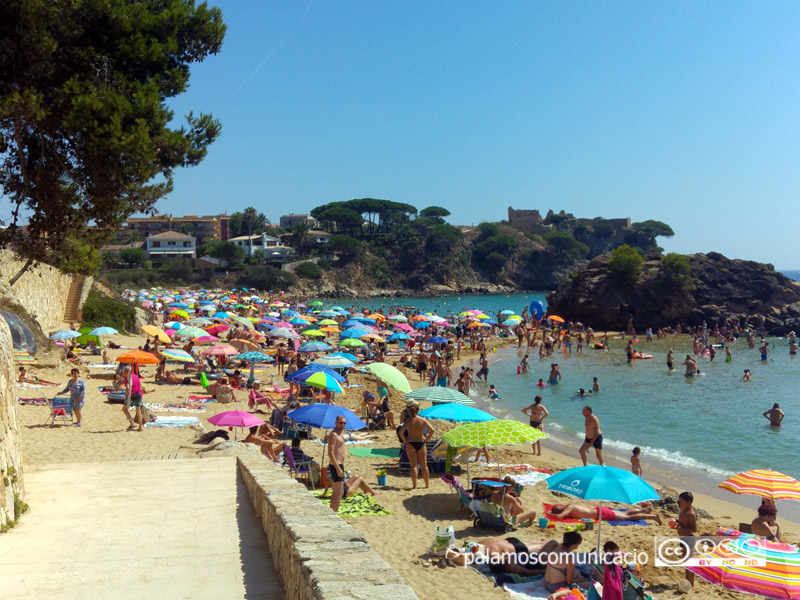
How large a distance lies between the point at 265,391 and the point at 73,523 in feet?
40.5

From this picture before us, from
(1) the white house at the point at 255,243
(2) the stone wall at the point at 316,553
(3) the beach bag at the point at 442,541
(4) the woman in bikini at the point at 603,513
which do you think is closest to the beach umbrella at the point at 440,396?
(4) the woman in bikini at the point at 603,513

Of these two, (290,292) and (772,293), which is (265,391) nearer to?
(772,293)

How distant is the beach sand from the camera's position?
268 inches

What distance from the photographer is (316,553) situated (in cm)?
380

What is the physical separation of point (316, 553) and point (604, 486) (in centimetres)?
390

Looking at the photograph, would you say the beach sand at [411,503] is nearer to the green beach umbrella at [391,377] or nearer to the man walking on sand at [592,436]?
the man walking on sand at [592,436]

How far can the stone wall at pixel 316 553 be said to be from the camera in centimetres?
330

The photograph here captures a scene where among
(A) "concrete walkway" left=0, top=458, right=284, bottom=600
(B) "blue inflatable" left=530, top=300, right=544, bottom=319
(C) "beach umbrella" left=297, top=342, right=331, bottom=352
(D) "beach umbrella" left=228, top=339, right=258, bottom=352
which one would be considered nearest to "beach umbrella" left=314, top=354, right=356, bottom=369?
(C) "beach umbrella" left=297, top=342, right=331, bottom=352

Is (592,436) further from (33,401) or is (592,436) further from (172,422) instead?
(33,401)

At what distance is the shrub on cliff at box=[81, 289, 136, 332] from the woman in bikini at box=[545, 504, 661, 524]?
24357 mm

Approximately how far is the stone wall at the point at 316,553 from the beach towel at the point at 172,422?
736 centimetres

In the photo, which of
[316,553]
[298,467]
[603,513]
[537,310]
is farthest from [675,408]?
[537,310]

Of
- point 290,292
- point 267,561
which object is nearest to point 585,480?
point 267,561

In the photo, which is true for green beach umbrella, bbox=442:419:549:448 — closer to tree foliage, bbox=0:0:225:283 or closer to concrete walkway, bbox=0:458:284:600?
concrete walkway, bbox=0:458:284:600
